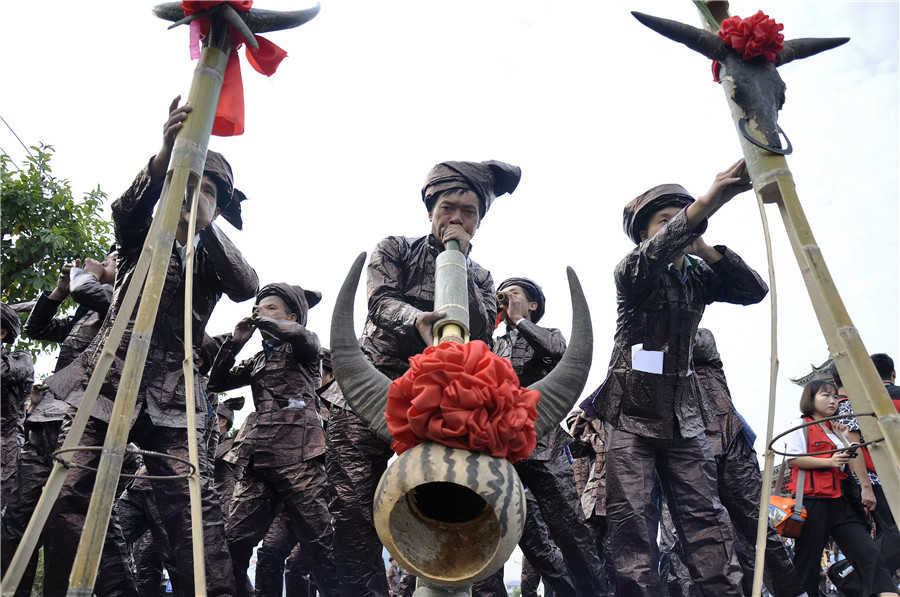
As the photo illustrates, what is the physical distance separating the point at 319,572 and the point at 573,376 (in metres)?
3.02

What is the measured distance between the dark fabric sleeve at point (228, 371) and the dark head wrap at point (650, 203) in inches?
141

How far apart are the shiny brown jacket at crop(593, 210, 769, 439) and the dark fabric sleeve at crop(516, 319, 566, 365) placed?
656mm

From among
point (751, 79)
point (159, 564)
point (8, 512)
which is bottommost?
point (159, 564)

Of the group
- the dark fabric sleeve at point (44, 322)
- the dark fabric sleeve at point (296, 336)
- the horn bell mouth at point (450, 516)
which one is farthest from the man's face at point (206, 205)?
the dark fabric sleeve at point (44, 322)

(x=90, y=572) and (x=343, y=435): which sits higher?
(x=343, y=435)

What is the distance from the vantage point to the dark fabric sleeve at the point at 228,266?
12.4 feet

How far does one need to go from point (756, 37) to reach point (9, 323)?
20.4ft

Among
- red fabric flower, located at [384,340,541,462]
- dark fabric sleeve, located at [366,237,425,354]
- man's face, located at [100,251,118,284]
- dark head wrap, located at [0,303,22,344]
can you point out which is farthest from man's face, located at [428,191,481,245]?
dark head wrap, located at [0,303,22,344]

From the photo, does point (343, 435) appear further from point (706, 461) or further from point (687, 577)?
point (687, 577)

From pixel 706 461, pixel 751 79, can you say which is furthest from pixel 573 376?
pixel 706 461

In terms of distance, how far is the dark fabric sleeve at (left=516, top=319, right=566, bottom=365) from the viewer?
5.03m

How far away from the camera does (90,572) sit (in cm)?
181

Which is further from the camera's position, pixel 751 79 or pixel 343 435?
pixel 343 435

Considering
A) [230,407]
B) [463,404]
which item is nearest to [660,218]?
[463,404]
